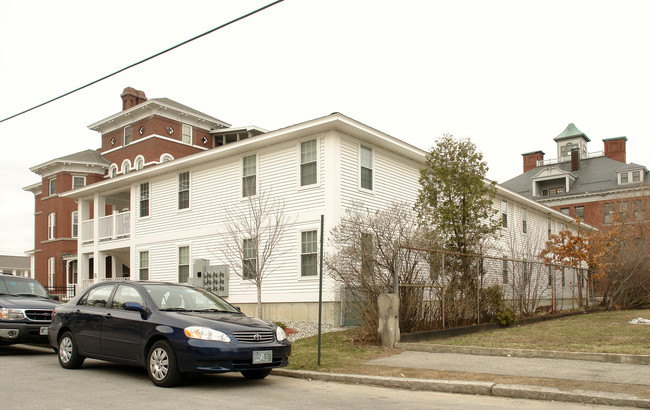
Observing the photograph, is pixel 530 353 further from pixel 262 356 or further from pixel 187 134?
pixel 187 134

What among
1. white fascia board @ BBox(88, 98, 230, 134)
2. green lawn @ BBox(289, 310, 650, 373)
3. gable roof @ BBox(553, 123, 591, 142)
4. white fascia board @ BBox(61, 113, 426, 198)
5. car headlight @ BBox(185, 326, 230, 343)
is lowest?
green lawn @ BBox(289, 310, 650, 373)

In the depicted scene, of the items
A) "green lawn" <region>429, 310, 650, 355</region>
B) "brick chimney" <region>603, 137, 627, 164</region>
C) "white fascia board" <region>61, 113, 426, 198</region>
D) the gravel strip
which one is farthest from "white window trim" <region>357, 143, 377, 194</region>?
"brick chimney" <region>603, 137, 627, 164</region>

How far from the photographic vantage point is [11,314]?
38.1 feet

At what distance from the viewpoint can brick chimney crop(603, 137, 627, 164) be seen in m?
60.2

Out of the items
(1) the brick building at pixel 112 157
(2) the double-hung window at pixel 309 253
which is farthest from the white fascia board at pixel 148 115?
(2) the double-hung window at pixel 309 253

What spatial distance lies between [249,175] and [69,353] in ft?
35.6

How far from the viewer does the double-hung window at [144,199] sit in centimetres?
2425

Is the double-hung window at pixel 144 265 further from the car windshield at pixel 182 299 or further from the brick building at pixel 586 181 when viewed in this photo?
the brick building at pixel 586 181

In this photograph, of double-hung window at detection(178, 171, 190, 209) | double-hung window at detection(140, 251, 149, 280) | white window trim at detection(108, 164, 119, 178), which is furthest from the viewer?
white window trim at detection(108, 164, 119, 178)

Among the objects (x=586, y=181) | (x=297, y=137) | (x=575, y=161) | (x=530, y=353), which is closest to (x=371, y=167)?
(x=297, y=137)

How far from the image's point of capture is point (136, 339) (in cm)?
838

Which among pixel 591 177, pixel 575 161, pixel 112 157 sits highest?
pixel 575 161

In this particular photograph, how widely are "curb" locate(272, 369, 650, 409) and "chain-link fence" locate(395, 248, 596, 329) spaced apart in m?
3.62

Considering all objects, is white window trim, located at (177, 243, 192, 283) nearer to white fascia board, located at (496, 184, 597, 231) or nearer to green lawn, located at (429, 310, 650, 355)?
green lawn, located at (429, 310, 650, 355)
